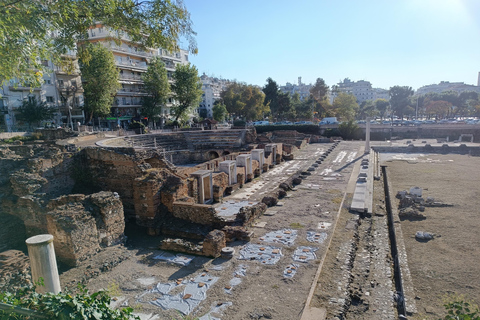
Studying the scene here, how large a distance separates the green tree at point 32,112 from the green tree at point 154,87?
15859 millimetres

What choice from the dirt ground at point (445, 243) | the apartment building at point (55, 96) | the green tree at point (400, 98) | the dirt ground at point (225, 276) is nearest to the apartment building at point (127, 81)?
the apartment building at point (55, 96)

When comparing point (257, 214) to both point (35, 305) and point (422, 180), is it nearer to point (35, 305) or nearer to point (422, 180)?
point (35, 305)

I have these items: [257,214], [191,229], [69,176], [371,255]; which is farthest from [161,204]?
[371,255]

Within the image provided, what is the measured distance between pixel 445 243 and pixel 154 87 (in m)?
42.8

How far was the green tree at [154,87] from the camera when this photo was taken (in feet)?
148

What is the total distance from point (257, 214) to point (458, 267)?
6.98 m

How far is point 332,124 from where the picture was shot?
51844mm

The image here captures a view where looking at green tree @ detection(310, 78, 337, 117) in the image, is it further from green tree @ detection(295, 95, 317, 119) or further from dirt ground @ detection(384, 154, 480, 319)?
dirt ground @ detection(384, 154, 480, 319)

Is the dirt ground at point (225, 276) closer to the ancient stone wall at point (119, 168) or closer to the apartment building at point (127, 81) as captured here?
the ancient stone wall at point (119, 168)

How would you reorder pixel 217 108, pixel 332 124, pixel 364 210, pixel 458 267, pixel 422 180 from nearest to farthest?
1. pixel 458 267
2. pixel 364 210
3. pixel 422 180
4. pixel 332 124
5. pixel 217 108

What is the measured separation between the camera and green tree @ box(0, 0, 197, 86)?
653 cm

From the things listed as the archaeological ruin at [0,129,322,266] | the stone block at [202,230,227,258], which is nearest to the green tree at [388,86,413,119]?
the archaeological ruin at [0,129,322,266]

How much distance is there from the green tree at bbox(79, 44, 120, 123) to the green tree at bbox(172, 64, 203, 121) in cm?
1104

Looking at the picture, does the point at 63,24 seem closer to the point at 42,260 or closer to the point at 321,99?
the point at 42,260
